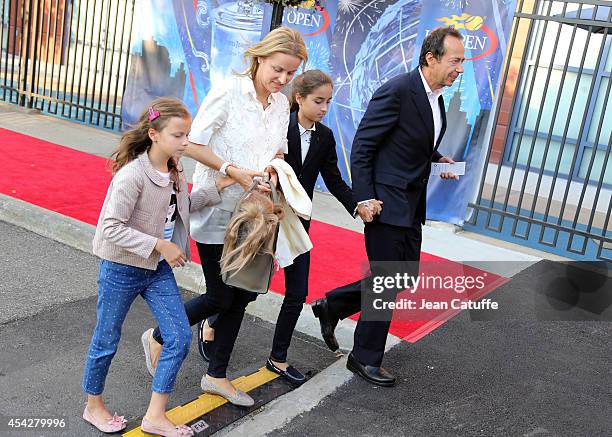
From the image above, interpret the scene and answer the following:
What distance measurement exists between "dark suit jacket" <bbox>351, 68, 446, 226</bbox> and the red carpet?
1324 mm

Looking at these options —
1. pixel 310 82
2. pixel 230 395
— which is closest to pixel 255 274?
pixel 230 395

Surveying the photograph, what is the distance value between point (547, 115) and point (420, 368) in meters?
7.54

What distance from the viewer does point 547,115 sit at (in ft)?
36.0

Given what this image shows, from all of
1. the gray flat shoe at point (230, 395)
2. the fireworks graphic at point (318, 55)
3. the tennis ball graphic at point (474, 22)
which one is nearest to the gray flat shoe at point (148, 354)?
the gray flat shoe at point (230, 395)

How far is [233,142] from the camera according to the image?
3.54m

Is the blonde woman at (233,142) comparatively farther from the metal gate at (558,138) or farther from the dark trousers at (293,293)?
the metal gate at (558,138)

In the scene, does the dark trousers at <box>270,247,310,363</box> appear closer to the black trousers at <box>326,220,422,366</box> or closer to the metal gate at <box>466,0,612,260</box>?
the black trousers at <box>326,220,422,366</box>

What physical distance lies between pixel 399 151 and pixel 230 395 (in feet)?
5.28

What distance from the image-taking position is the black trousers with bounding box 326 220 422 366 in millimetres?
4055

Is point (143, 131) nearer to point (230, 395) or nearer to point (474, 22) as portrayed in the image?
point (230, 395)

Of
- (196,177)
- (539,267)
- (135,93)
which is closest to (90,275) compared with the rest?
(196,177)

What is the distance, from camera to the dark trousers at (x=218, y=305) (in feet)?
11.8

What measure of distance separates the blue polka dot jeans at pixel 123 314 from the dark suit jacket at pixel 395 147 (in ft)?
4.23

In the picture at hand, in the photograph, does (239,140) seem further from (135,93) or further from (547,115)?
(547,115)
